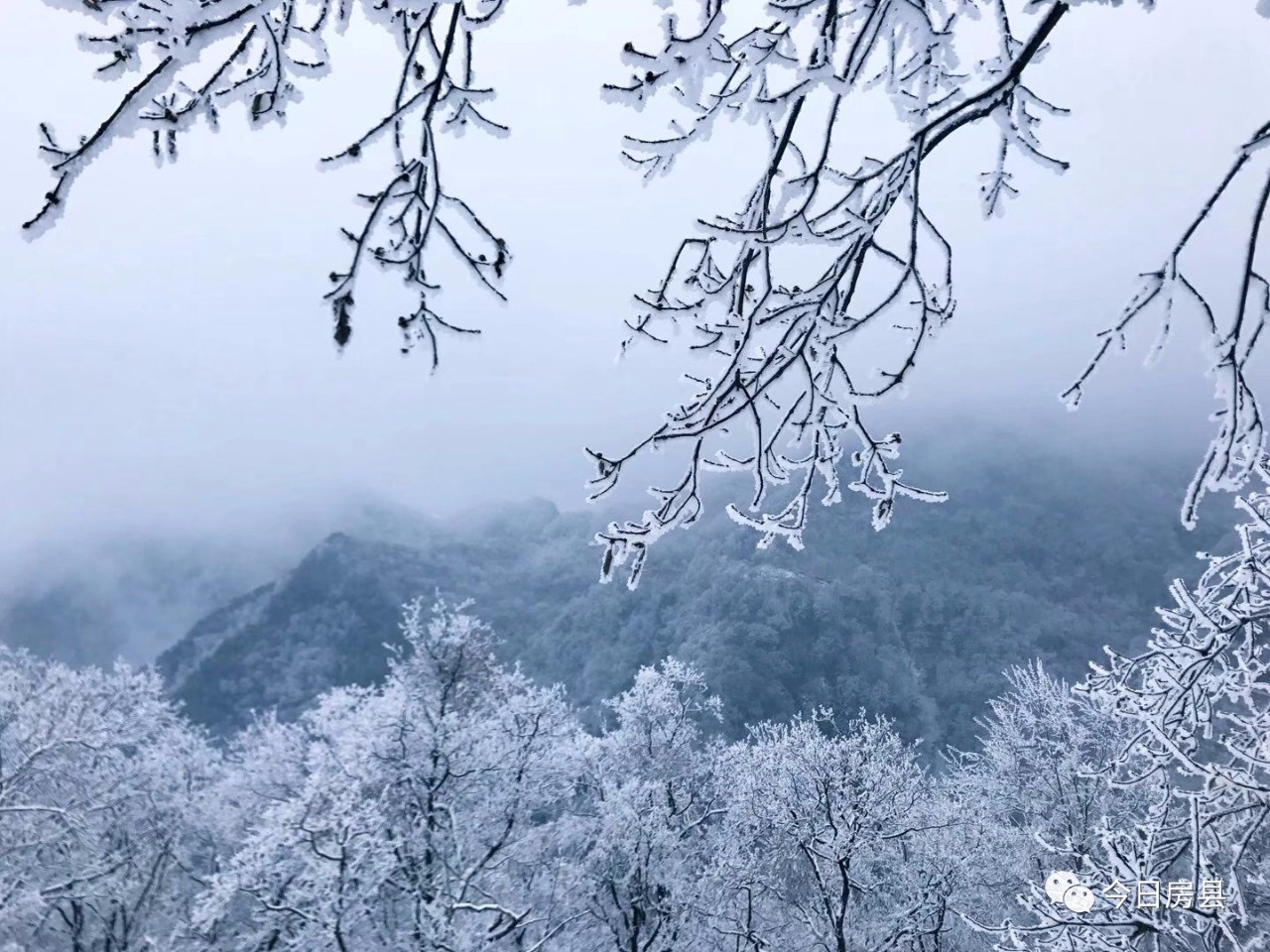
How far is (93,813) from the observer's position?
17406 mm

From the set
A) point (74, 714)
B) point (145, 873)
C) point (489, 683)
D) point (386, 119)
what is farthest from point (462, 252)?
point (145, 873)

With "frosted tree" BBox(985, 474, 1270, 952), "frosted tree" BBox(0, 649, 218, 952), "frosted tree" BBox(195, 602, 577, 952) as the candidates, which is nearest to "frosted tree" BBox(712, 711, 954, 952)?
"frosted tree" BBox(195, 602, 577, 952)

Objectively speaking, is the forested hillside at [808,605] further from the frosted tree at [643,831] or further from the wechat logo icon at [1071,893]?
the wechat logo icon at [1071,893]

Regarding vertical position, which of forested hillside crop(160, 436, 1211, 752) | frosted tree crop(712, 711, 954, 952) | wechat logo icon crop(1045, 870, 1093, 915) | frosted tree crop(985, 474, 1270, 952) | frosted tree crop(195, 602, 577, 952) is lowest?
forested hillside crop(160, 436, 1211, 752)

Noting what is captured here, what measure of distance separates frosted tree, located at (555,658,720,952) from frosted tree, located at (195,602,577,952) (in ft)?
3.37

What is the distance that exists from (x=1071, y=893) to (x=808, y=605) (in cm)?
8360

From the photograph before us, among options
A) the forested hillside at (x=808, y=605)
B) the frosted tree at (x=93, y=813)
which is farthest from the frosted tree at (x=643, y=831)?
the forested hillside at (x=808, y=605)

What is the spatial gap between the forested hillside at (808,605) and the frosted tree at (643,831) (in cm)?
5022

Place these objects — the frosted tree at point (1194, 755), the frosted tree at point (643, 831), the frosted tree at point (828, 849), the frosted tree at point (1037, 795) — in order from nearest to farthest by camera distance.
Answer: the frosted tree at point (1194, 755)
the frosted tree at point (828, 849)
the frosted tree at point (643, 831)
the frosted tree at point (1037, 795)

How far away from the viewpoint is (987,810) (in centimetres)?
2145

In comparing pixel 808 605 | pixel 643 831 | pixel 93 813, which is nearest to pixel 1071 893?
pixel 643 831

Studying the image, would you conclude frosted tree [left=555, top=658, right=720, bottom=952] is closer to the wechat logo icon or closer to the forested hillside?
the wechat logo icon

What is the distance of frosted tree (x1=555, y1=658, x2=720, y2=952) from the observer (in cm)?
1535

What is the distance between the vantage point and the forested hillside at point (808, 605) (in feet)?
258
